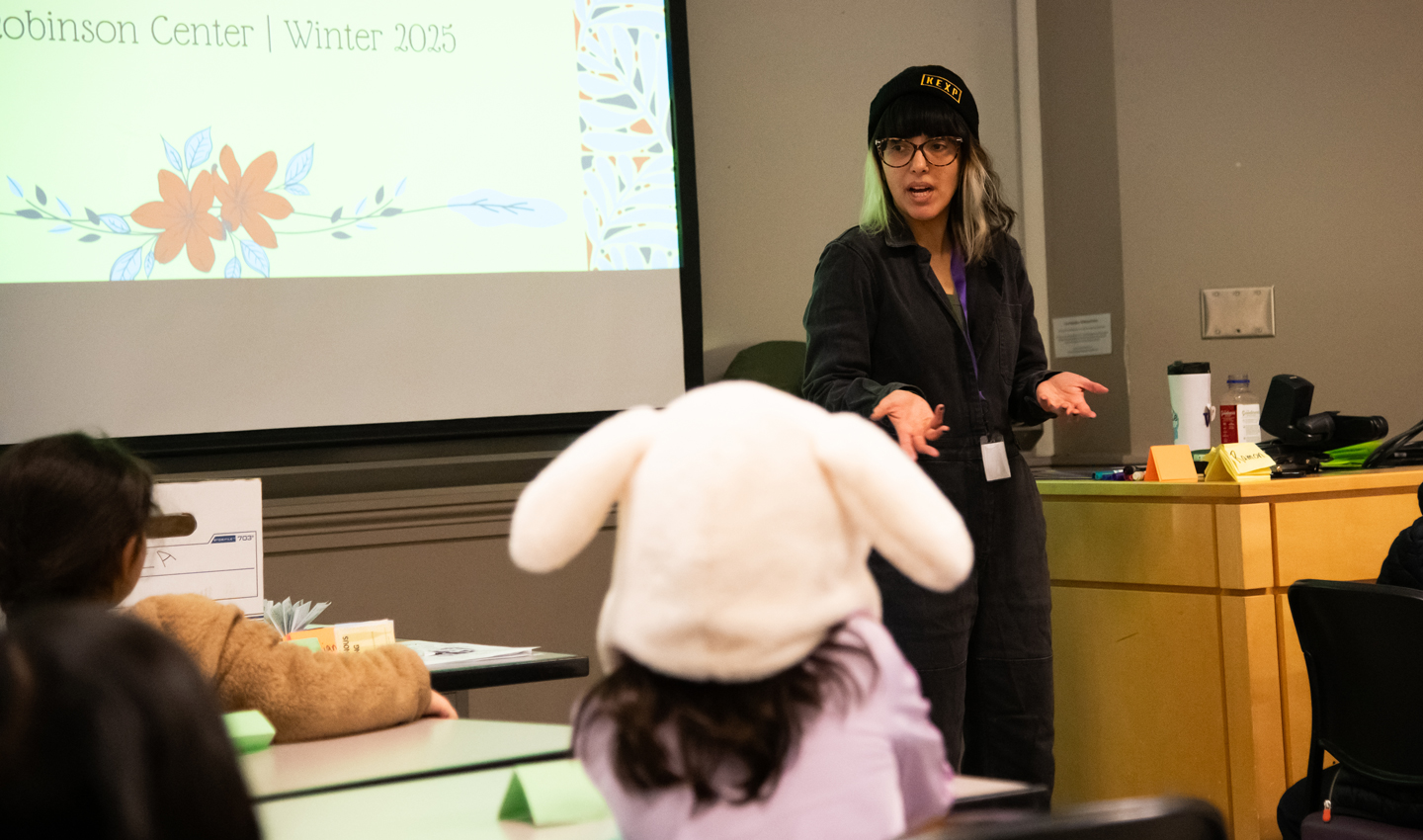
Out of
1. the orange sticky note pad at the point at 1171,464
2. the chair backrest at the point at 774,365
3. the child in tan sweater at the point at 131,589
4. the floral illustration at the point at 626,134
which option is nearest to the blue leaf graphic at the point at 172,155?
the floral illustration at the point at 626,134

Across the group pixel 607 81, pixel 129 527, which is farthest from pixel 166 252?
pixel 129 527

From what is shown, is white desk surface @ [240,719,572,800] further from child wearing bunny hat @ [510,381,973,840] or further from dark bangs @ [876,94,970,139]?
dark bangs @ [876,94,970,139]

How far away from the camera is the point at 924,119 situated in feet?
7.09

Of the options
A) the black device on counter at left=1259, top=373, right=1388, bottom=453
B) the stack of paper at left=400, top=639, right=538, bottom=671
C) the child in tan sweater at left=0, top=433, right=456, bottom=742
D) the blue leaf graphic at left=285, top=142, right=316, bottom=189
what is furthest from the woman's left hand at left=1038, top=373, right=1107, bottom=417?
the blue leaf graphic at left=285, top=142, right=316, bottom=189

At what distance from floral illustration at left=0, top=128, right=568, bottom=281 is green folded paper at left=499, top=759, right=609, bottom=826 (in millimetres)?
2179

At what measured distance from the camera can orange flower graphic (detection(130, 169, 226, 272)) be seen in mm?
2852

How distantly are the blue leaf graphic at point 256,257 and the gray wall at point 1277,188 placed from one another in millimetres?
2355

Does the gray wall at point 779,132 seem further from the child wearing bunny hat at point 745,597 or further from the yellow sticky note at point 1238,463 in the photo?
the child wearing bunny hat at point 745,597

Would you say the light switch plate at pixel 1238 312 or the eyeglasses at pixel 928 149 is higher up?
the eyeglasses at pixel 928 149

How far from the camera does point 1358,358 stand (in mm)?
3350

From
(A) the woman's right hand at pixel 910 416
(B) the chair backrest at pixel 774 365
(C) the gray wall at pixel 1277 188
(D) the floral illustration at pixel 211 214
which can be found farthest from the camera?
(C) the gray wall at pixel 1277 188

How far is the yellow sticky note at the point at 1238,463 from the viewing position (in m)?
2.31

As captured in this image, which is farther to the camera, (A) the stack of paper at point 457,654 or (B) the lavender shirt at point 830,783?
(A) the stack of paper at point 457,654

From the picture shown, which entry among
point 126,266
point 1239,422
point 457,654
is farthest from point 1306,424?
point 126,266
